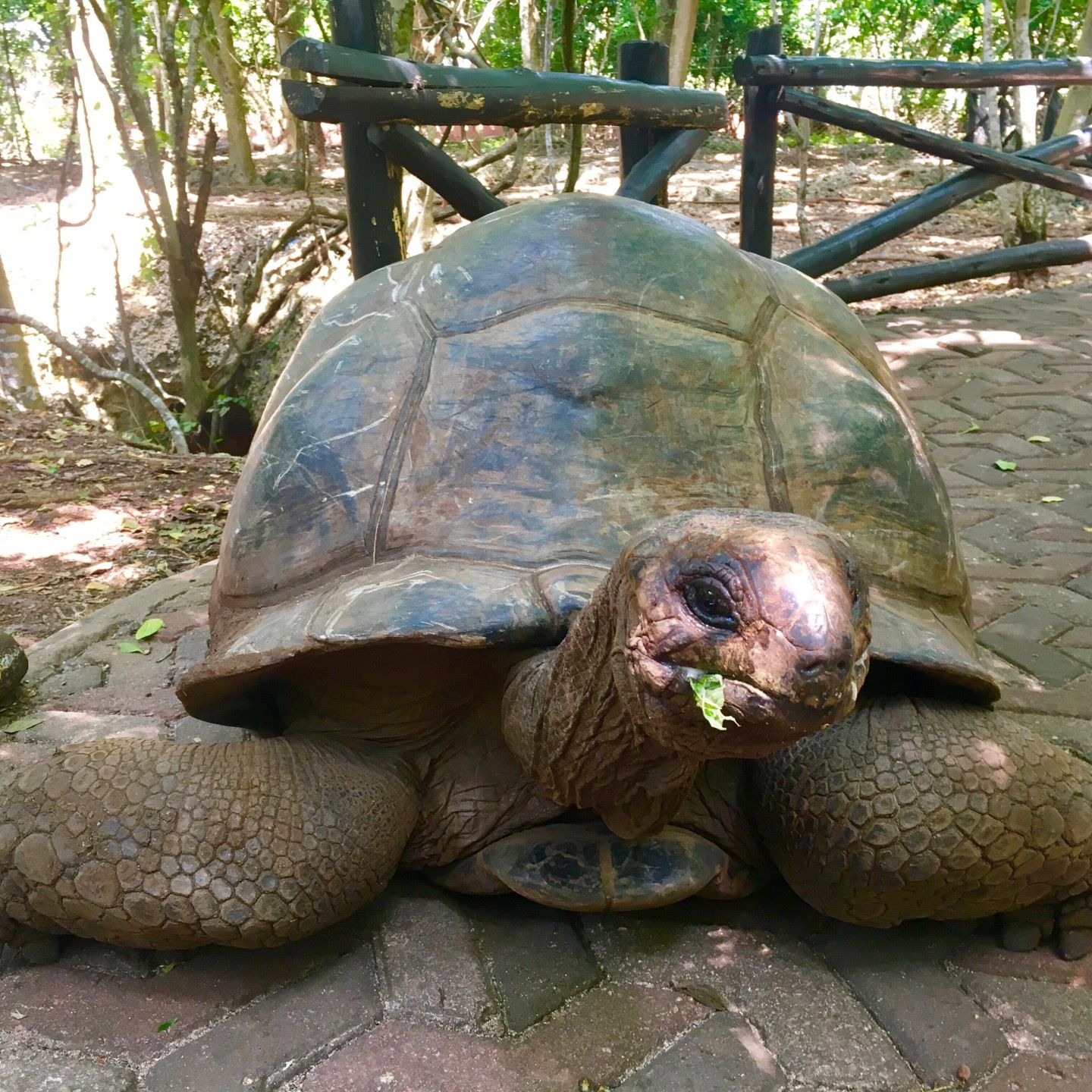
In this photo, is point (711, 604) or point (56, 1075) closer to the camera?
point (711, 604)

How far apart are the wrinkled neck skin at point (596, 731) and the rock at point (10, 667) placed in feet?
5.20

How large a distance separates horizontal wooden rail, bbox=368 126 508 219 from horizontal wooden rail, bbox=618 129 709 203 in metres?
0.59

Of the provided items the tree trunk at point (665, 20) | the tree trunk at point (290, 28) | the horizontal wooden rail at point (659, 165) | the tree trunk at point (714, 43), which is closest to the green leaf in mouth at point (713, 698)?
the horizontal wooden rail at point (659, 165)

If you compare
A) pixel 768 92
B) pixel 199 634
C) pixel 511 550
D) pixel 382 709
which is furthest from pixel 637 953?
pixel 768 92

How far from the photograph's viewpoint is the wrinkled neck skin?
131 cm

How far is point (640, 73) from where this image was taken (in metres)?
4.70

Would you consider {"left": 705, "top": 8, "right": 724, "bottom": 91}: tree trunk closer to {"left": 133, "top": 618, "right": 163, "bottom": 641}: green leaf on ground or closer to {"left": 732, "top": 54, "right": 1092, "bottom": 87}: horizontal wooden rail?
{"left": 732, "top": 54, "right": 1092, "bottom": 87}: horizontal wooden rail

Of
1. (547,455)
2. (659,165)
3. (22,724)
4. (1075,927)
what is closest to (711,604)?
(547,455)

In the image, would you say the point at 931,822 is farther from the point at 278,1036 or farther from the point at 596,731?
the point at 278,1036

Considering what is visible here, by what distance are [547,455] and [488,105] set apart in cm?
199

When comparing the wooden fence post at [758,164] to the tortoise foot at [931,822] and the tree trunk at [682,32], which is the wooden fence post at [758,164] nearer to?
the tree trunk at [682,32]

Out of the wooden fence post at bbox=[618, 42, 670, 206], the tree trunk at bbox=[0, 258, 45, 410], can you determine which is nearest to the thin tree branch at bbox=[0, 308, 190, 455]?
the tree trunk at bbox=[0, 258, 45, 410]

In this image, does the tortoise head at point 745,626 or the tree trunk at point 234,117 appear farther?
the tree trunk at point 234,117

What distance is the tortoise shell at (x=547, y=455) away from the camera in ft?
5.70
